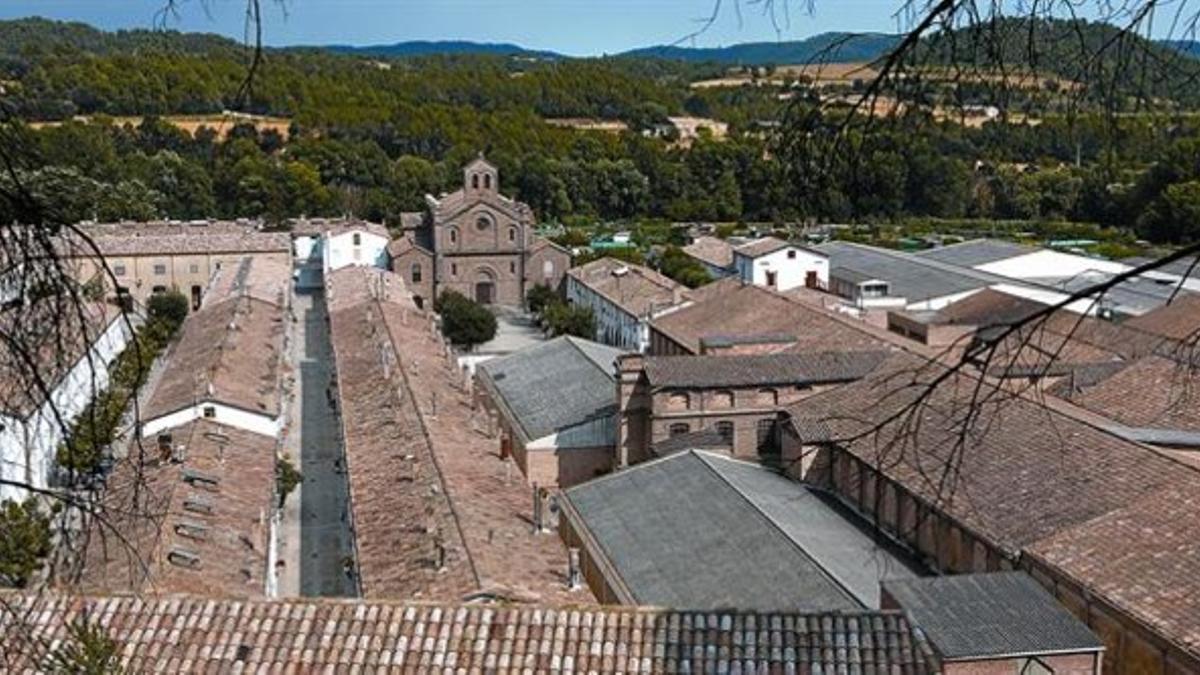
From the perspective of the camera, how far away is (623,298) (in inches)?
1379

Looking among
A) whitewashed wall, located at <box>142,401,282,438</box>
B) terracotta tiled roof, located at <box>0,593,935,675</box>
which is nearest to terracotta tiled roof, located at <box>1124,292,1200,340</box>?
whitewashed wall, located at <box>142,401,282,438</box>

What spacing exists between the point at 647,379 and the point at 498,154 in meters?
44.8

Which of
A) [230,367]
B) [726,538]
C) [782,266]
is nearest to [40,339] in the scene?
[726,538]

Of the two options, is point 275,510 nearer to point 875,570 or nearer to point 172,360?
point 875,570

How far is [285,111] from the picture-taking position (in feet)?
227

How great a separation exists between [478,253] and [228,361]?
1889cm

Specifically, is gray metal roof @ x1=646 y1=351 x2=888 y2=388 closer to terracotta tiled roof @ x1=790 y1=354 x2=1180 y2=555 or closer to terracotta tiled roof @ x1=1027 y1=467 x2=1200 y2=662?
terracotta tiled roof @ x1=790 y1=354 x2=1180 y2=555

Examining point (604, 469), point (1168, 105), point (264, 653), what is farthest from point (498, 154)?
point (1168, 105)

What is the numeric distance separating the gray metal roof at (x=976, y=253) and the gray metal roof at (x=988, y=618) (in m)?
31.2

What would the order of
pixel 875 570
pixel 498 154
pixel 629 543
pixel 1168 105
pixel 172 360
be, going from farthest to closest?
1. pixel 498 154
2. pixel 172 360
3. pixel 629 543
4. pixel 875 570
5. pixel 1168 105

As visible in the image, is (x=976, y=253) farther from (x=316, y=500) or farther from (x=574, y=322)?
(x=316, y=500)

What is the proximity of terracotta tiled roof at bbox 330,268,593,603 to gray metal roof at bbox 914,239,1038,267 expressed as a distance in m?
19.8

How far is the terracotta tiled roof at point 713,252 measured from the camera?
44562 millimetres

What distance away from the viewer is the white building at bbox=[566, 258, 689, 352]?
3288cm
